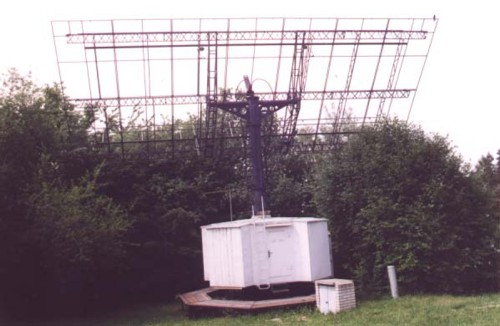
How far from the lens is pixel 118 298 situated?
22.6 meters

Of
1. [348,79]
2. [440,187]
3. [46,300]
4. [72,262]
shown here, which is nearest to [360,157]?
[440,187]

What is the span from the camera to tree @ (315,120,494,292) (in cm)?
1720

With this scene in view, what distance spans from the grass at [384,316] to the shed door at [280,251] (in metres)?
1.92

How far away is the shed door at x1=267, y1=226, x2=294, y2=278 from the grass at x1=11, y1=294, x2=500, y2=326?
6.29 feet

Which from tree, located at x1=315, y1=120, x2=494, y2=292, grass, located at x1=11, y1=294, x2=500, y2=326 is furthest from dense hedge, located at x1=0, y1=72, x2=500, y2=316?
grass, located at x1=11, y1=294, x2=500, y2=326

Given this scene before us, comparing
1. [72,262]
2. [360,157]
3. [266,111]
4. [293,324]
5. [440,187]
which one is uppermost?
[266,111]

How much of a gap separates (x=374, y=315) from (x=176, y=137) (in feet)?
45.6

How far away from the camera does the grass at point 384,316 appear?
1224cm

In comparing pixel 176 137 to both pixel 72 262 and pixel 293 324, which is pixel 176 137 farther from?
pixel 293 324

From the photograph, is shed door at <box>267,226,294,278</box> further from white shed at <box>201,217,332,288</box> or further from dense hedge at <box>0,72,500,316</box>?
dense hedge at <box>0,72,500,316</box>

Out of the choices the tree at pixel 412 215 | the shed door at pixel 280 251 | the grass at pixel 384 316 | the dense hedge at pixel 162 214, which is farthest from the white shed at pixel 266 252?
the dense hedge at pixel 162 214

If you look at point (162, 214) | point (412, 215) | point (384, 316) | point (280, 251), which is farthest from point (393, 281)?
point (162, 214)

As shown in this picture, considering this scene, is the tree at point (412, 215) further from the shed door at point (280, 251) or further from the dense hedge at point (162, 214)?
the shed door at point (280, 251)

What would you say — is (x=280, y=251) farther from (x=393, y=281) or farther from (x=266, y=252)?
(x=393, y=281)
